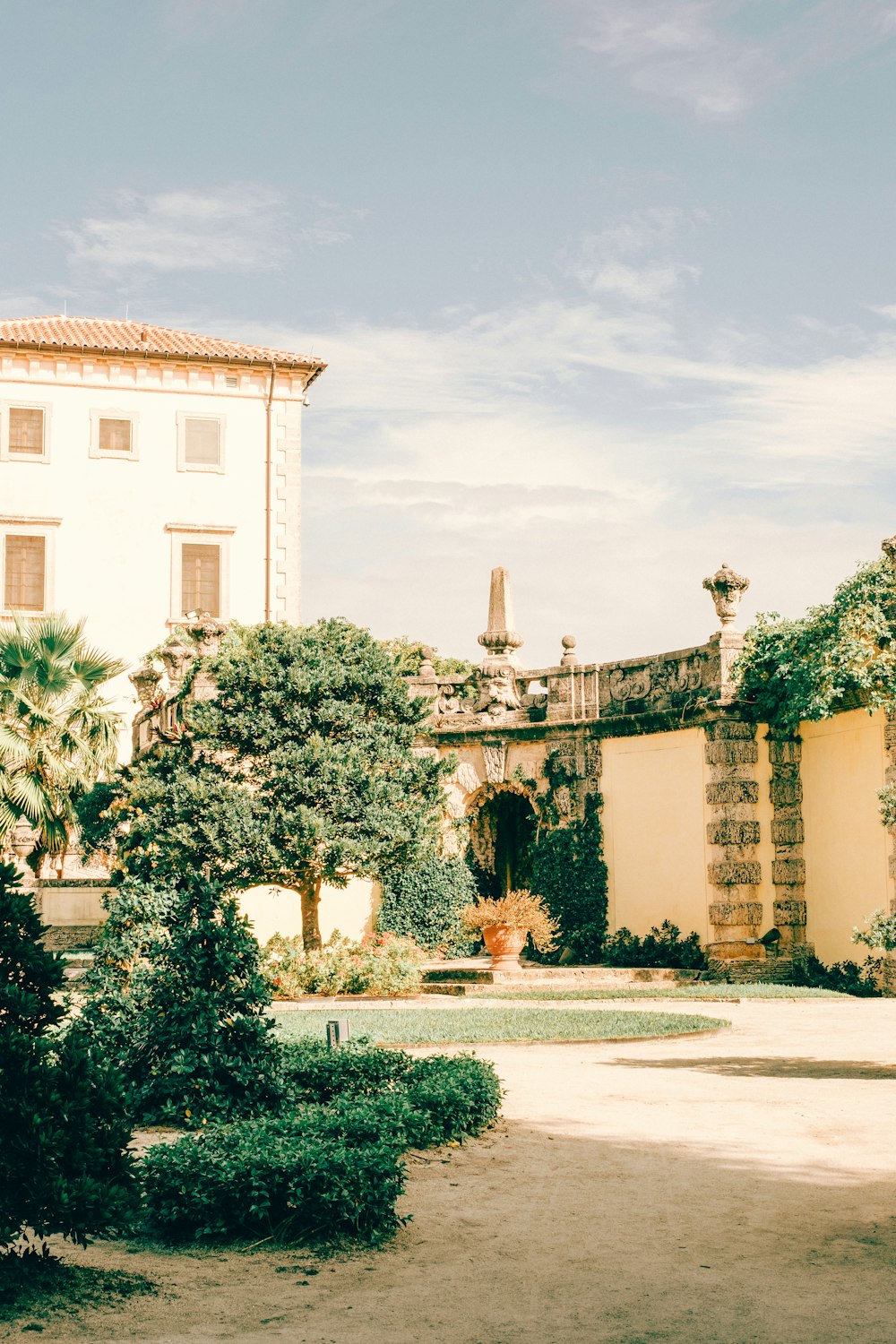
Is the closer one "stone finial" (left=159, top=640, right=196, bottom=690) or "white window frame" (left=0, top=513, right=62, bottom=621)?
"stone finial" (left=159, top=640, right=196, bottom=690)

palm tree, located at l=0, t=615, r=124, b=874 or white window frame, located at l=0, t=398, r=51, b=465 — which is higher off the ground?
white window frame, located at l=0, t=398, r=51, b=465

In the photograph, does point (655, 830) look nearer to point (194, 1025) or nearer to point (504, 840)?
point (504, 840)

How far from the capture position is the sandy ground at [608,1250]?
5.27 metres

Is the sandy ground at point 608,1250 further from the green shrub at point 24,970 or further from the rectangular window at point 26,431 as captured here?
the rectangular window at point 26,431

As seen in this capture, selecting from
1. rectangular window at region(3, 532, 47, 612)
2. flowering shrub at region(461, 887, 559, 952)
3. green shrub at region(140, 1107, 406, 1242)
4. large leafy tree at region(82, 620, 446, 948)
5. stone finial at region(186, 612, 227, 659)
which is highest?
rectangular window at region(3, 532, 47, 612)

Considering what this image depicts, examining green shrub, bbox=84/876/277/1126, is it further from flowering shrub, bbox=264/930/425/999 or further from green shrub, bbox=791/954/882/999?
green shrub, bbox=791/954/882/999

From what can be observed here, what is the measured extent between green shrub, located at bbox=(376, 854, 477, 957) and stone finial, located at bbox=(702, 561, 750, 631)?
660 centimetres

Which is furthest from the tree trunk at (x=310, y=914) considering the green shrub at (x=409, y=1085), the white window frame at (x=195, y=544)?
the white window frame at (x=195, y=544)

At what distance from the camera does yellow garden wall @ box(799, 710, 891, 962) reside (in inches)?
791

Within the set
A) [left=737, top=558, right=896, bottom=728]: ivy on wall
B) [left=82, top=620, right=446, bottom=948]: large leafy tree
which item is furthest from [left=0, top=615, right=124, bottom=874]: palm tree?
[left=737, top=558, right=896, bottom=728]: ivy on wall

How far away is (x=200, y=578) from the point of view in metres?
37.5

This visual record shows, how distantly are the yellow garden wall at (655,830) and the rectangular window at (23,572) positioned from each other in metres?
18.1

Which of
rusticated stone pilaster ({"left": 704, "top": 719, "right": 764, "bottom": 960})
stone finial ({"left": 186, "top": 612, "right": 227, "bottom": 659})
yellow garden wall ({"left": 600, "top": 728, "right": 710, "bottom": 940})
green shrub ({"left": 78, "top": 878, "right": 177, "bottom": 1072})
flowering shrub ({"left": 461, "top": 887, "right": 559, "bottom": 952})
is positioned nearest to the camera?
green shrub ({"left": 78, "top": 878, "right": 177, "bottom": 1072})

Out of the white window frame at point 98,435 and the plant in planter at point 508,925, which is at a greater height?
the white window frame at point 98,435
